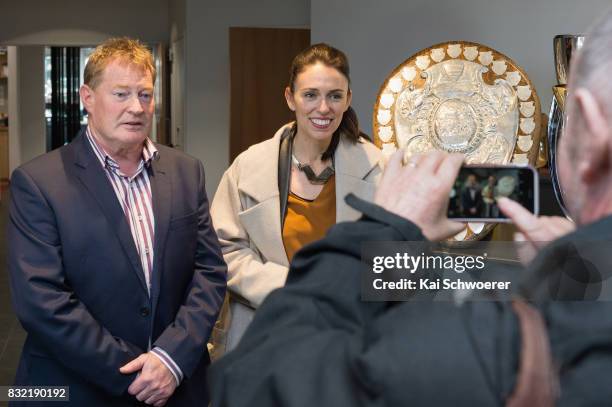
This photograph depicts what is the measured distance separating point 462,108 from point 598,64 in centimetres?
237

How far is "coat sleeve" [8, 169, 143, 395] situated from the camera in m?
2.27

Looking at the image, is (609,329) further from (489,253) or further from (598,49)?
(489,253)

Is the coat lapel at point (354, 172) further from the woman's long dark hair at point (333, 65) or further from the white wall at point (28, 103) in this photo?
the white wall at point (28, 103)

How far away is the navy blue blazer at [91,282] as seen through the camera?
229 centimetres

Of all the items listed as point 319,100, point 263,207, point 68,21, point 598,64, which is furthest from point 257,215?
point 68,21

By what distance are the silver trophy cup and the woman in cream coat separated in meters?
0.58

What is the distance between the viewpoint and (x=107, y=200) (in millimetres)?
2375

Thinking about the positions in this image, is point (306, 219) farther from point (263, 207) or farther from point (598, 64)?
point (598, 64)

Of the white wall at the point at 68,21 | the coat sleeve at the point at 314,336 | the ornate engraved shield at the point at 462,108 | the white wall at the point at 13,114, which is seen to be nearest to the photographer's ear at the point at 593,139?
the coat sleeve at the point at 314,336

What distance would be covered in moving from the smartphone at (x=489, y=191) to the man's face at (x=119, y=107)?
5.20 feet

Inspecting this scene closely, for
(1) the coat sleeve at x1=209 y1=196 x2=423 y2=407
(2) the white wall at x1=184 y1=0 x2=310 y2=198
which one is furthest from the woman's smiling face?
(2) the white wall at x1=184 y1=0 x2=310 y2=198

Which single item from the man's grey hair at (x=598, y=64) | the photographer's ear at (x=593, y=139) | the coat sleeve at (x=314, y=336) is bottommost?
the coat sleeve at (x=314, y=336)

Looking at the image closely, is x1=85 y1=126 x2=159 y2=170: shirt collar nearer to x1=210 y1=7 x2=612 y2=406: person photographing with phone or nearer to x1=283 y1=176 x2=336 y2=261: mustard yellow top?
x1=283 y1=176 x2=336 y2=261: mustard yellow top

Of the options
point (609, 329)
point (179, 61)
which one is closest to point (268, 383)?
point (609, 329)
